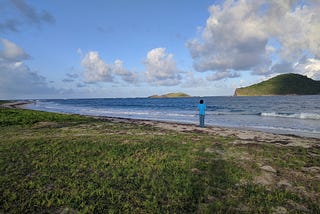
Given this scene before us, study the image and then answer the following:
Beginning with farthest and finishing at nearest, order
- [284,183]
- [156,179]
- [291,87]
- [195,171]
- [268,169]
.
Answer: [291,87] → [268,169] → [195,171] → [156,179] → [284,183]

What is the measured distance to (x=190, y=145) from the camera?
9109 mm

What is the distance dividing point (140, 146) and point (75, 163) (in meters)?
2.88

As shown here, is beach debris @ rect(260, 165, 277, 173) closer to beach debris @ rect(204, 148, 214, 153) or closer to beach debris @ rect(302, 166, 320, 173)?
beach debris @ rect(302, 166, 320, 173)

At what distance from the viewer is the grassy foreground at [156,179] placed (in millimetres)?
4090

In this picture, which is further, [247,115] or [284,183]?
[247,115]

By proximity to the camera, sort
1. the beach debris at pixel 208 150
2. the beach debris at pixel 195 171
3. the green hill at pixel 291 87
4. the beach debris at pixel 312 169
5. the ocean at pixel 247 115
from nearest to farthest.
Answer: the beach debris at pixel 195 171, the beach debris at pixel 312 169, the beach debris at pixel 208 150, the ocean at pixel 247 115, the green hill at pixel 291 87

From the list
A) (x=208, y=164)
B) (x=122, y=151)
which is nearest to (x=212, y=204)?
(x=208, y=164)

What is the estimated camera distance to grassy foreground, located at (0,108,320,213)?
4.09 m

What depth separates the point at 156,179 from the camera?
5.34 metres

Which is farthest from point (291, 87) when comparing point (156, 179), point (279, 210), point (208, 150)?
point (156, 179)

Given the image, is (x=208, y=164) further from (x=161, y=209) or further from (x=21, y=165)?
(x=21, y=165)

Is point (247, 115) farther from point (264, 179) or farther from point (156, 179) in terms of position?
point (156, 179)

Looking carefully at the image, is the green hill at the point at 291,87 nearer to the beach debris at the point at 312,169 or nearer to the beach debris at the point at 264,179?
the beach debris at the point at 312,169

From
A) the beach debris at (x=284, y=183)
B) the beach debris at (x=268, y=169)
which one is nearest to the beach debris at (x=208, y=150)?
the beach debris at (x=268, y=169)
